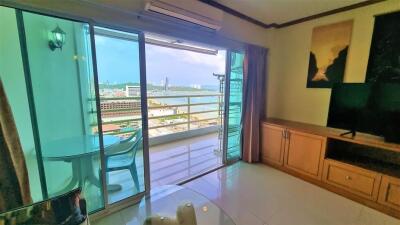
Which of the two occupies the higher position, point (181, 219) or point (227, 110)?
point (227, 110)

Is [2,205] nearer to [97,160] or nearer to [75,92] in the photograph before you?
[97,160]

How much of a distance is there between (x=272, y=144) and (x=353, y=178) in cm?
109

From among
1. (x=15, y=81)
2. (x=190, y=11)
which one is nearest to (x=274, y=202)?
(x=190, y=11)

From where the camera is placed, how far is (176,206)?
5.49ft

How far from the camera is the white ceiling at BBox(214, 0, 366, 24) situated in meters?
2.34

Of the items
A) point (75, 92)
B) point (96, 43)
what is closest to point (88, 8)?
point (96, 43)

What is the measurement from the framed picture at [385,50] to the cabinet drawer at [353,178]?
1126mm

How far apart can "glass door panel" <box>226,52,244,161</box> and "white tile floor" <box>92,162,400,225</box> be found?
518 millimetres

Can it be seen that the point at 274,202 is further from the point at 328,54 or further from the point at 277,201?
the point at 328,54

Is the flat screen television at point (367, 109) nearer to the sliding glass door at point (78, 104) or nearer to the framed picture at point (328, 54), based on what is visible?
the framed picture at point (328, 54)

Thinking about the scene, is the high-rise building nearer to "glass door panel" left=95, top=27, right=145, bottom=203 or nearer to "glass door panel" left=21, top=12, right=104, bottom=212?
"glass door panel" left=95, top=27, right=145, bottom=203

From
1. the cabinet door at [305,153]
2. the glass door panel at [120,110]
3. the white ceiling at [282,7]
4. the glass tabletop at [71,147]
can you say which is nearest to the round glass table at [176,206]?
the glass door panel at [120,110]

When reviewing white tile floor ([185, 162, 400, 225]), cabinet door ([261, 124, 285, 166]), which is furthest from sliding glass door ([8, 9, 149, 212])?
cabinet door ([261, 124, 285, 166])

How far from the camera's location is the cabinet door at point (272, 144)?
2.93 meters
